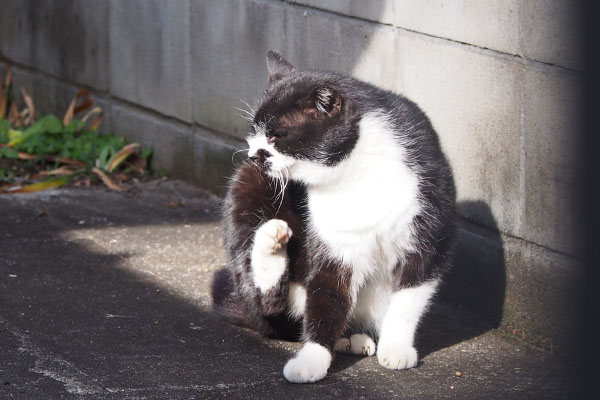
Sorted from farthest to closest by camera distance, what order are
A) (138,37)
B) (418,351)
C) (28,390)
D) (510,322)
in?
1. (138,37)
2. (510,322)
3. (418,351)
4. (28,390)

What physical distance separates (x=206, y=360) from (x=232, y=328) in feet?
1.17

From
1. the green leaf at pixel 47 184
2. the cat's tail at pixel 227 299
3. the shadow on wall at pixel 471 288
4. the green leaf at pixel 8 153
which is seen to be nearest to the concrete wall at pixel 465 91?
the shadow on wall at pixel 471 288

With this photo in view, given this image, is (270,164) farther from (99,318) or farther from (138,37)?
(138,37)

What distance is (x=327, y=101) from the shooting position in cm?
270

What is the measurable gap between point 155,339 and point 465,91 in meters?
1.55

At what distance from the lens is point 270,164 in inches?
110

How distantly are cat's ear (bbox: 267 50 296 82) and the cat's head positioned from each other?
19 centimetres

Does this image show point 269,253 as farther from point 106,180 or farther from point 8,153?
point 8,153

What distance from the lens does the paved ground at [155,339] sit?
2750 mm

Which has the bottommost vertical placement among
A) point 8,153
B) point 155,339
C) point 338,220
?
point 155,339

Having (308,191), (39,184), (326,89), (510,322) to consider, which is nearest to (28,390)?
(308,191)

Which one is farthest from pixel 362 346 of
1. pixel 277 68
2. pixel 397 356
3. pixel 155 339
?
pixel 277 68

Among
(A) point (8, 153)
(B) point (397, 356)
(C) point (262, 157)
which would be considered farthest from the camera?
(A) point (8, 153)

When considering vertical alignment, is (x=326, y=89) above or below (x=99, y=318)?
above
